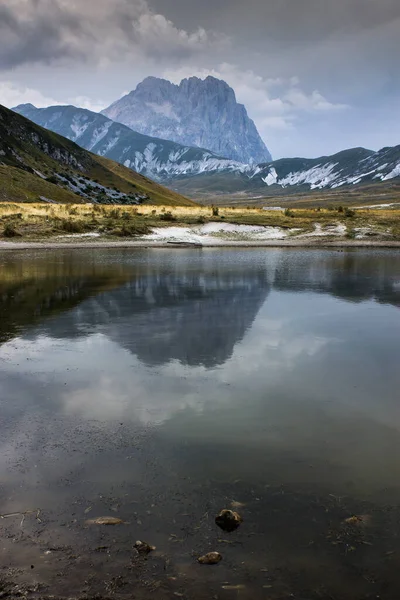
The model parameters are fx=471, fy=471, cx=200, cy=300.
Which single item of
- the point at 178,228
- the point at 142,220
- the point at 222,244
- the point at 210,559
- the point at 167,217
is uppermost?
the point at 167,217

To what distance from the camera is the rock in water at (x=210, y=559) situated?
5242 mm

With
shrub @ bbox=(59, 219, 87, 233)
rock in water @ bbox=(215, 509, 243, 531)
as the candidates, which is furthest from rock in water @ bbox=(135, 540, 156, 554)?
shrub @ bbox=(59, 219, 87, 233)

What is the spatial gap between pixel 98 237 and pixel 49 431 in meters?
43.8

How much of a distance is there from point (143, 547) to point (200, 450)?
8.04ft

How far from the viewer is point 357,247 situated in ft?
163

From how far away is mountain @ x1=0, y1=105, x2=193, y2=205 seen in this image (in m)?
96.1

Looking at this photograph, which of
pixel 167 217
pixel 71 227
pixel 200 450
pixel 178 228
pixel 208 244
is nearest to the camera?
pixel 200 450

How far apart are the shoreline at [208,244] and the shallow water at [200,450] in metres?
28.4

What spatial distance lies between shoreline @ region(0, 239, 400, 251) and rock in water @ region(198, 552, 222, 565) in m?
42.3

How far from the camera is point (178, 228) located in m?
54.7

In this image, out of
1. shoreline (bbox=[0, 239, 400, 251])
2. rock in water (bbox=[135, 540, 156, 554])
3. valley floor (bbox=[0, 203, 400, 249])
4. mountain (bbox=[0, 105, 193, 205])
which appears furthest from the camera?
mountain (bbox=[0, 105, 193, 205])

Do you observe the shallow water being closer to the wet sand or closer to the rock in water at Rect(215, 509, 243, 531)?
the rock in water at Rect(215, 509, 243, 531)

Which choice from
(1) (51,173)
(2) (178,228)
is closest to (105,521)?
(2) (178,228)

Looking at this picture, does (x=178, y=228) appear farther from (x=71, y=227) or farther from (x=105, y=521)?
(x=105, y=521)
